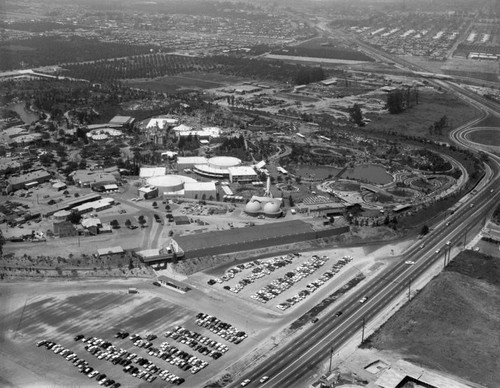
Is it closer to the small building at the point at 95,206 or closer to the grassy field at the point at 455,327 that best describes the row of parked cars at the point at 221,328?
the grassy field at the point at 455,327

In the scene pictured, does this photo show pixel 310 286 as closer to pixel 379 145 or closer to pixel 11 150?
pixel 379 145

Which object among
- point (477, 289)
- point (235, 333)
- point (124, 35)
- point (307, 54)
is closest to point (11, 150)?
point (235, 333)

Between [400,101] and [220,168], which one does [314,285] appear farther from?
[400,101]

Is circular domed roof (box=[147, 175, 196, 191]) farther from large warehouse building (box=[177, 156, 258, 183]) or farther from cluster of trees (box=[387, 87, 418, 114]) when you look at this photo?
cluster of trees (box=[387, 87, 418, 114])

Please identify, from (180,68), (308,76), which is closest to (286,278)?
(308,76)

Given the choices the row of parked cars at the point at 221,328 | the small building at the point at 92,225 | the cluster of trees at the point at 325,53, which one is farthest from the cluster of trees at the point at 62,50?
the row of parked cars at the point at 221,328

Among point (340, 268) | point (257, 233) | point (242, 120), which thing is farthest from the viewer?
point (242, 120)
